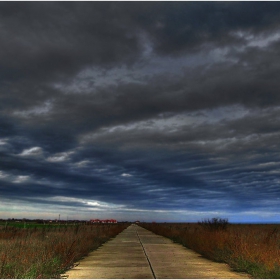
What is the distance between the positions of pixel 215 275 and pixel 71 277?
455 centimetres

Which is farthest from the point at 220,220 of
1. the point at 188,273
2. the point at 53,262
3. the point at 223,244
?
the point at 53,262

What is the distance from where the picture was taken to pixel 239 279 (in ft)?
34.3

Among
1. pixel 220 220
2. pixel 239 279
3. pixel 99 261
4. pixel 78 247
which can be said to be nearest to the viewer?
pixel 239 279

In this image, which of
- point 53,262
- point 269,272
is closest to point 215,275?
point 269,272

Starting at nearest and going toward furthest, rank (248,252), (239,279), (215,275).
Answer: (239,279), (215,275), (248,252)

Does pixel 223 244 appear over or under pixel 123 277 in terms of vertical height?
over

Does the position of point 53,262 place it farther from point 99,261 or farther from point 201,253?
point 201,253

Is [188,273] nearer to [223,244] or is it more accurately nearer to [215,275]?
[215,275]

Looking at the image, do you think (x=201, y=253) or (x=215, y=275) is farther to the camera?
(x=201, y=253)

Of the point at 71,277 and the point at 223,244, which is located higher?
the point at 223,244

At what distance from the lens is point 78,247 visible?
17.0 meters

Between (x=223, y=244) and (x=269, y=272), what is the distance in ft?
16.3

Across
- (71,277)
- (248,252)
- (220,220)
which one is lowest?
(71,277)

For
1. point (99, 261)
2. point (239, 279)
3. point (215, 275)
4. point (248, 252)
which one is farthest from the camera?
point (99, 261)
